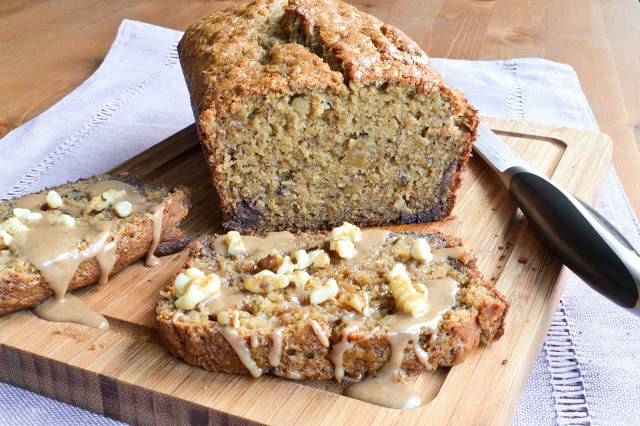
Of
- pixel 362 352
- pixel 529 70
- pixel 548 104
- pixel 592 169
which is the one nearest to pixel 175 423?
pixel 362 352

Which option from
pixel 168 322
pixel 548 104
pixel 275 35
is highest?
pixel 275 35

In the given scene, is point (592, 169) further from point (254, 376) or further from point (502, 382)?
point (254, 376)

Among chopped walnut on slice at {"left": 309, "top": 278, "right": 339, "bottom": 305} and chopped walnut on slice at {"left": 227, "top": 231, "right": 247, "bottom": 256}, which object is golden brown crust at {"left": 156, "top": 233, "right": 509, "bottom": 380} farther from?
chopped walnut on slice at {"left": 227, "top": 231, "right": 247, "bottom": 256}

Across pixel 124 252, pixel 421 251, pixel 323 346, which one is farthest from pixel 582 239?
pixel 124 252

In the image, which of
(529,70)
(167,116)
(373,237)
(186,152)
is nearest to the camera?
(373,237)

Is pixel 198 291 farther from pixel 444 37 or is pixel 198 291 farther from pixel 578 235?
pixel 444 37

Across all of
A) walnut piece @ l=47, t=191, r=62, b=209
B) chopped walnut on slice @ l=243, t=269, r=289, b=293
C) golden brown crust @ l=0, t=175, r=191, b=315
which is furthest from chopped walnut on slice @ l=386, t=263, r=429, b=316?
walnut piece @ l=47, t=191, r=62, b=209

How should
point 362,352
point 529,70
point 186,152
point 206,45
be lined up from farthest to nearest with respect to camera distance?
1. point 529,70
2. point 186,152
3. point 206,45
4. point 362,352
